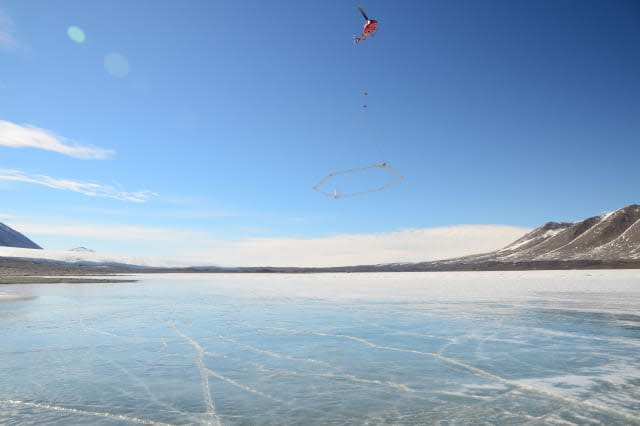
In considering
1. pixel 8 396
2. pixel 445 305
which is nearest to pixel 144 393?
pixel 8 396

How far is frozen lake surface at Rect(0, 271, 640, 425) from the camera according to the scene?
733cm

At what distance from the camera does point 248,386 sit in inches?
353

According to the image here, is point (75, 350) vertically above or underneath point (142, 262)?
underneath

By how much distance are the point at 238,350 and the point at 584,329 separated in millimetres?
12205

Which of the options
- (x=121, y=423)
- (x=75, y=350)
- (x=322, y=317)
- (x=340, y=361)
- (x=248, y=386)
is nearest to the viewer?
(x=121, y=423)

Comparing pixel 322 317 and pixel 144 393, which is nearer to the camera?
pixel 144 393

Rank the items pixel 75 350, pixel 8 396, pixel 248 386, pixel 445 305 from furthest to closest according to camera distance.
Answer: pixel 445 305 → pixel 75 350 → pixel 248 386 → pixel 8 396

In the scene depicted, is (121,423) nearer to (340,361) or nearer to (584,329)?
(340,361)

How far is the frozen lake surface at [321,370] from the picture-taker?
733 cm

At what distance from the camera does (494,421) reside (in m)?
6.87

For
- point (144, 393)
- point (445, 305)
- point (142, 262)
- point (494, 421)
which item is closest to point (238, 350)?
point (144, 393)

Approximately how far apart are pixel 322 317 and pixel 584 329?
10.3m

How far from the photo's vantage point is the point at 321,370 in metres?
10.3

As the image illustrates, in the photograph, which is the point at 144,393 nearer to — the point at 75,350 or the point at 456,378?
the point at 75,350
